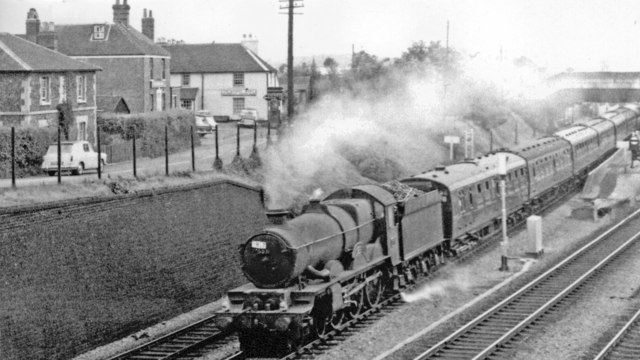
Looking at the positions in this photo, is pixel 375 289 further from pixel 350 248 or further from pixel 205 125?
pixel 205 125

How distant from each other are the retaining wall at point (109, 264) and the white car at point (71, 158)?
21.3 ft

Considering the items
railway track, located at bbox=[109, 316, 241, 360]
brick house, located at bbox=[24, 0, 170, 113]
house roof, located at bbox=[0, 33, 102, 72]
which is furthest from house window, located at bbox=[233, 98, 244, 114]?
railway track, located at bbox=[109, 316, 241, 360]

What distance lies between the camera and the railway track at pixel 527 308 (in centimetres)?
1764

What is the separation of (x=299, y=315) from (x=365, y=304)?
4262mm

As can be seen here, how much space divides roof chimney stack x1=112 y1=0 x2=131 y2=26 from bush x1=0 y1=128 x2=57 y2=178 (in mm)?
27703

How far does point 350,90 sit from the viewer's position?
5194 centimetres

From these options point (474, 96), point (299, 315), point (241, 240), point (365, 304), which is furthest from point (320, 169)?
point (474, 96)

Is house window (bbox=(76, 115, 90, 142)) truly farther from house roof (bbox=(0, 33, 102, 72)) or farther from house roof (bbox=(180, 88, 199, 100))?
house roof (bbox=(180, 88, 199, 100))

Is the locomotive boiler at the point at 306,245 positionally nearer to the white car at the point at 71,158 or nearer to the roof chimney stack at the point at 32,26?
the white car at the point at 71,158

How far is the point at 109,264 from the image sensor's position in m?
19.2

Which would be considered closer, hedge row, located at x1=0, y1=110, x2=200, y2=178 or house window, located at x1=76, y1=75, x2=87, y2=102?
hedge row, located at x1=0, y1=110, x2=200, y2=178

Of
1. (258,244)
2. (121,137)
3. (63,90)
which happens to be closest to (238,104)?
(63,90)

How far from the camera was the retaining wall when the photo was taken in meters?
16.7

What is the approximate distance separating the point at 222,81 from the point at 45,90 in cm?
3314
